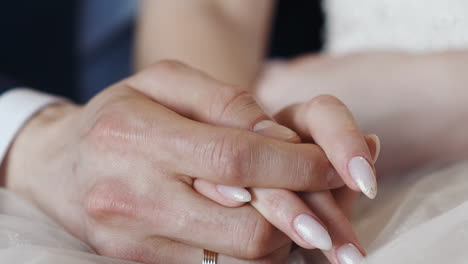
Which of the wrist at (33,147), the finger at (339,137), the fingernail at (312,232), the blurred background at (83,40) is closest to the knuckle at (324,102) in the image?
the finger at (339,137)

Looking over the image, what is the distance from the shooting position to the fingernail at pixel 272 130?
0.41 m

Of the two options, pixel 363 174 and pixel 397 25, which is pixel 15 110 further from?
pixel 397 25

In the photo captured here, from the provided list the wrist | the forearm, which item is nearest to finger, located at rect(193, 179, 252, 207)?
the wrist

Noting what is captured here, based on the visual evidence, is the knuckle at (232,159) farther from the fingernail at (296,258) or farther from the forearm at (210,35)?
the forearm at (210,35)

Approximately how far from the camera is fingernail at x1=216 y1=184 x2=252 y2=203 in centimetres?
39

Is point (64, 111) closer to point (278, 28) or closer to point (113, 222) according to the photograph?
point (113, 222)

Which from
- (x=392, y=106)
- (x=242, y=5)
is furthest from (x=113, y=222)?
(x=242, y=5)

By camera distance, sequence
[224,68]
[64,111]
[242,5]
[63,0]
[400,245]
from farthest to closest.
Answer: [63,0], [242,5], [224,68], [64,111], [400,245]

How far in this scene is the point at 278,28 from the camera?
1.22 m

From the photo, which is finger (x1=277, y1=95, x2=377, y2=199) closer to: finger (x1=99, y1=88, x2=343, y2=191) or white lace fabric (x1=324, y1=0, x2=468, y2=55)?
finger (x1=99, y1=88, x2=343, y2=191)

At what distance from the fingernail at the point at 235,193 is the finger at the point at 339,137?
0.07 meters

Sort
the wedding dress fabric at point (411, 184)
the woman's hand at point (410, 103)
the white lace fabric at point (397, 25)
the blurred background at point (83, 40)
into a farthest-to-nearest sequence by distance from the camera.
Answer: the blurred background at point (83, 40)
the white lace fabric at point (397, 25)
the woman's hand at point (410, 103)
the wedding dress fabric at point (411, 184)

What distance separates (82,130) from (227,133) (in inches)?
5.5

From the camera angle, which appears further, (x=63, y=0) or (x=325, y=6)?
(x=63, y=0)
